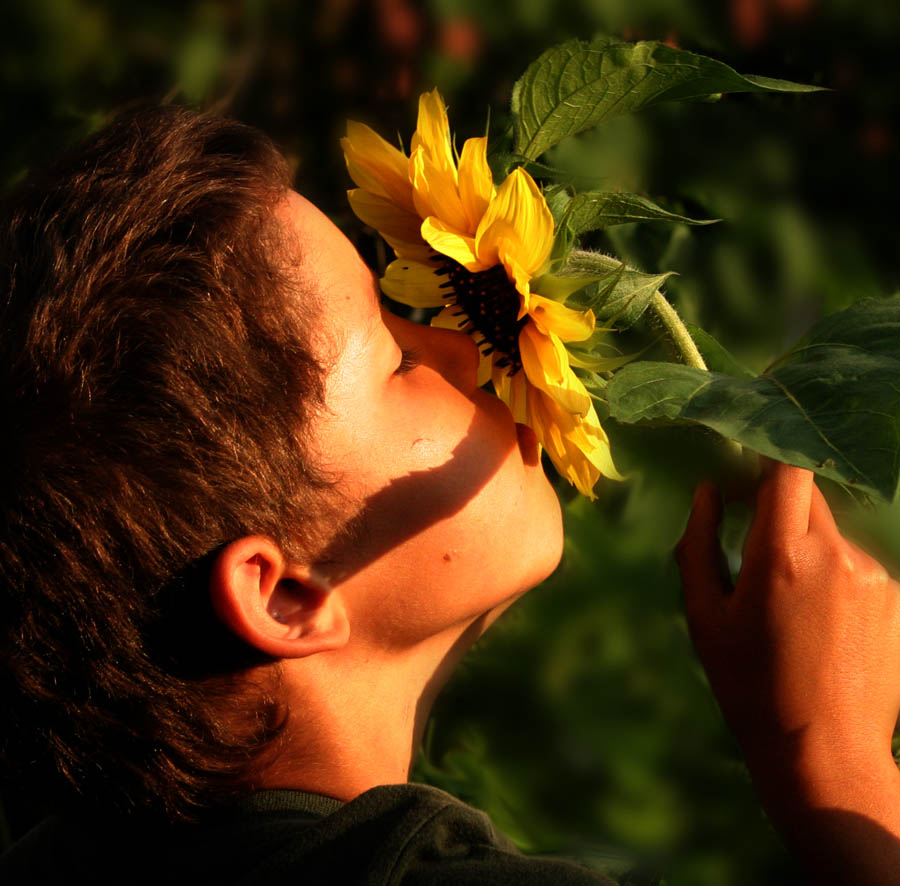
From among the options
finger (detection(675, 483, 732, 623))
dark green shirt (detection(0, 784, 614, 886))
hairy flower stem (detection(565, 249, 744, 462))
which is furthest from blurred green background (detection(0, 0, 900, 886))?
dark green shirt (detection(0, 784, 614, 886))

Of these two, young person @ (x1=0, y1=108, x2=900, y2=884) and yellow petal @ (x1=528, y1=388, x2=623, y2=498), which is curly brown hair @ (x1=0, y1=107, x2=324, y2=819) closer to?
young person @ (x1=0, y1=108, x2=900, y2=884)

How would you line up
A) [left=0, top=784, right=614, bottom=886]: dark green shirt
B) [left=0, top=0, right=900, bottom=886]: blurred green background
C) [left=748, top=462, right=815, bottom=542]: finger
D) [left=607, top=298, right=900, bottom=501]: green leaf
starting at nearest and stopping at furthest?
1. [left=607, top=298, right=900, bottom=501]: green leaf
2. [left=0, top=784, right=614, bottom=886]: dark green shirt
3. [left=748, top=462, right=815, bottom=542]: finger
4. [left=0, top=0, right=900, bottom=886]: blurred green background

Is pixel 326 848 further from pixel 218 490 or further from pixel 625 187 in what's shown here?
pixel 625 187

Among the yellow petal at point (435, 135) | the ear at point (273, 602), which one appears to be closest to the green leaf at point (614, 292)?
the yellow petal at point (435, 135)

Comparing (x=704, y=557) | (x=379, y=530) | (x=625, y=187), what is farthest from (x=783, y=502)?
(x=625, y=187)

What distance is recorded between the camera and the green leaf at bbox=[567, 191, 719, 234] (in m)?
0.91

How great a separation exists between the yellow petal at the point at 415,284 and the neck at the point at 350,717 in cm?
28

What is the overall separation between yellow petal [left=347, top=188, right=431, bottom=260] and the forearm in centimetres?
49

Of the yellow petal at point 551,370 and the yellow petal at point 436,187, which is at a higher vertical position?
the yellow petal at point 436,187

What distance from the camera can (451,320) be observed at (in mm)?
1048

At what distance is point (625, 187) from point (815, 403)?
0.52 meters

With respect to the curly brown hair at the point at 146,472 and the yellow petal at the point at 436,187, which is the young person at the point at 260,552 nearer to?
the curly brown hair at the point at 146,472

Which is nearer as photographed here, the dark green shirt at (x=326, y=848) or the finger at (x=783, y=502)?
the dark green shirt at (x=326, y=848)

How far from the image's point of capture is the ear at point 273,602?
36.8 inches
